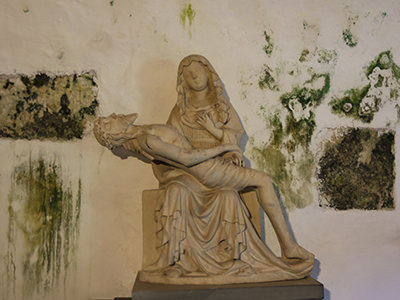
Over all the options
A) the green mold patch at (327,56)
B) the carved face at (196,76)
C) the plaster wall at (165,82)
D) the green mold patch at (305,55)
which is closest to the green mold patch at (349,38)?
the plaster wall at (165,82)

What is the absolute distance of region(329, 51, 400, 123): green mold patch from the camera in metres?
4.50

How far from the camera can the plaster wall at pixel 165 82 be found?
12.8ft

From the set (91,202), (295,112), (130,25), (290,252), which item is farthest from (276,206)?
(130,25)

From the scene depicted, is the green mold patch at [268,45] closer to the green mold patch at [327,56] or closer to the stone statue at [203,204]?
the green mold patch at [327,56]

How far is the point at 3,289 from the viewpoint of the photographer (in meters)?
3.75

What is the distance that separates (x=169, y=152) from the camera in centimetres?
342

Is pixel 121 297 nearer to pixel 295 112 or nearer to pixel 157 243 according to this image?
pixel 157 243

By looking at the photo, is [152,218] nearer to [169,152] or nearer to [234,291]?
[169,152]

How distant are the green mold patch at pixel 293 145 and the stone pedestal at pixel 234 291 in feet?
3.53

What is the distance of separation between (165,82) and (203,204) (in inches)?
49.2

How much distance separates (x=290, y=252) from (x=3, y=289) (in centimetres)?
215

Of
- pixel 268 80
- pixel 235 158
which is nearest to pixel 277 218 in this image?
pixel 235 158

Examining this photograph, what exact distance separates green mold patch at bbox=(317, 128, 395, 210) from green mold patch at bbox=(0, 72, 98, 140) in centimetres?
209

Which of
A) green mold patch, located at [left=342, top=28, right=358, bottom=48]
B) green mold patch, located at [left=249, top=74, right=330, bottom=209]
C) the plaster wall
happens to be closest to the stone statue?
the plaster wall
